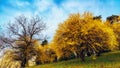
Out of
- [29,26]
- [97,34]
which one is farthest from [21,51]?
[97,34]

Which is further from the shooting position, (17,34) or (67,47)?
(17,34)

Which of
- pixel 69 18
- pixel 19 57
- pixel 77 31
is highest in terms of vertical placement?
pixel 69 18

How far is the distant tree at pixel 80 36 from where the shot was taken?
144ft

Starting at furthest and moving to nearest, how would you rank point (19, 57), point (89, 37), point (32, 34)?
point (19, 57) < point (32, 34) < point (89, 37)

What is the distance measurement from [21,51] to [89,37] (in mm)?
20515

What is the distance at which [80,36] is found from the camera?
145ft

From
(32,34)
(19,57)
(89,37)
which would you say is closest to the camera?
(89,37)

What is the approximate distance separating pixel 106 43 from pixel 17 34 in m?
21.3

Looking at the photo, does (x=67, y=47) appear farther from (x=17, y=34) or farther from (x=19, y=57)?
(x=19, y=57)

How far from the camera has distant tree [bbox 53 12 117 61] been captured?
4397 centimetres

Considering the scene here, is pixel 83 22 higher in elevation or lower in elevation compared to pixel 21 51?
higher

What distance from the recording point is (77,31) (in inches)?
1745

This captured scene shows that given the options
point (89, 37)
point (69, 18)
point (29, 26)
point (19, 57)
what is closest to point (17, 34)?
point (29, 26)

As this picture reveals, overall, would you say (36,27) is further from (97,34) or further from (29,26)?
(97,34)
